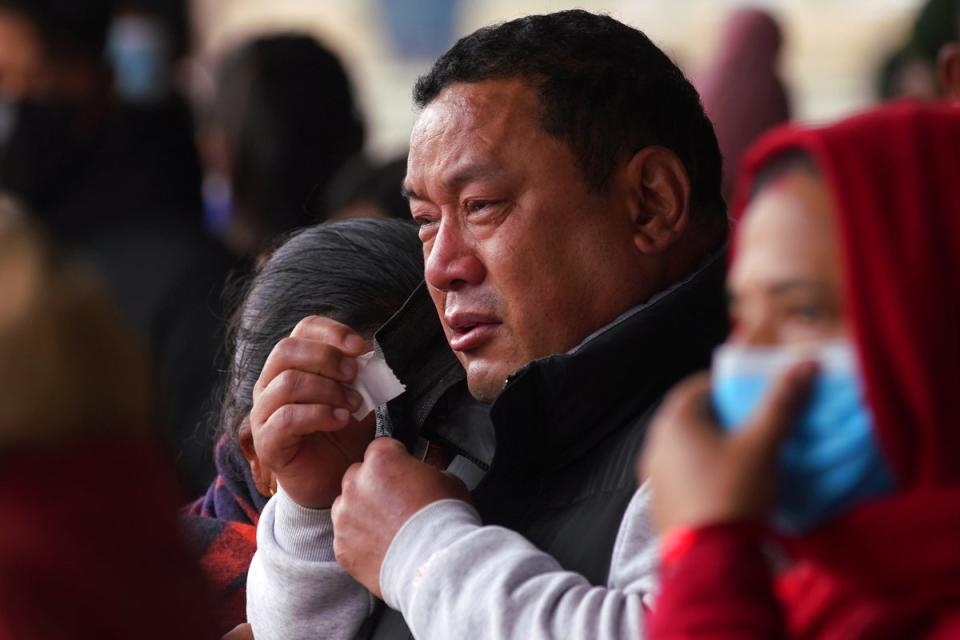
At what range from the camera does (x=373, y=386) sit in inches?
98.9

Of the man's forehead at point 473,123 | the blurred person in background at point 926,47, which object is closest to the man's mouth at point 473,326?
the man's forehead at point 473,123

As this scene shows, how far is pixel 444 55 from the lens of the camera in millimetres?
2678

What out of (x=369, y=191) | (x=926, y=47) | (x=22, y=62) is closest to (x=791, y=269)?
(x=369, y=191)

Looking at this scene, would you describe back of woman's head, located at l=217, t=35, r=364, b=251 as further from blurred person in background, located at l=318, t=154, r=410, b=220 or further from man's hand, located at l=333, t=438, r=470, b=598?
man's hand, located at l=333, t=438, r=470, b=598

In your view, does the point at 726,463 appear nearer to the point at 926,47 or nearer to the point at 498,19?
the point at 926,47

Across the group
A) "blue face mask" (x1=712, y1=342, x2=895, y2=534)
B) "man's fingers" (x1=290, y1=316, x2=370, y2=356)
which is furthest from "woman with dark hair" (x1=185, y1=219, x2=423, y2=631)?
"blue face mask" (x1=712, y1=342, x2=895, y2=534)

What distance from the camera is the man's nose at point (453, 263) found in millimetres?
2486

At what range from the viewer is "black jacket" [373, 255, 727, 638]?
226cm

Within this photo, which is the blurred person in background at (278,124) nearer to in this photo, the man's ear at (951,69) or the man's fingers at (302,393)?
the man's ear at (951,69)

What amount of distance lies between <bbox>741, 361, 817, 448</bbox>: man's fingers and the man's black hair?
1.01 metres

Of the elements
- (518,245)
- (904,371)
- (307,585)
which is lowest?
(307,585)

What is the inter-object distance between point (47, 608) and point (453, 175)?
51.8 inches

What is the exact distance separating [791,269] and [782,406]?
143 millimetres

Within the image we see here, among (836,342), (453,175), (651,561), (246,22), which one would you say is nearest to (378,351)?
(453,175)
